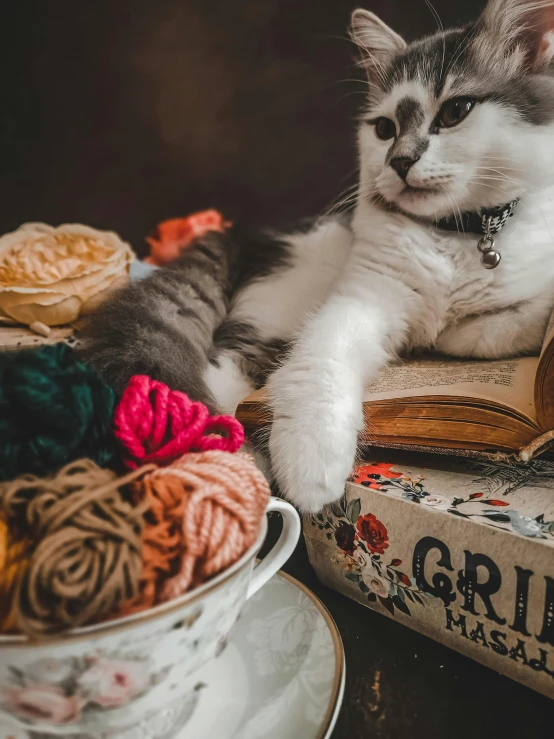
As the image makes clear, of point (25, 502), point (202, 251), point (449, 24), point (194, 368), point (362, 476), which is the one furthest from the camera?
point (449, 24)

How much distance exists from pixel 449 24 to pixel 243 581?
4.56ft

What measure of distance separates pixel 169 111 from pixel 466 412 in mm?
1544

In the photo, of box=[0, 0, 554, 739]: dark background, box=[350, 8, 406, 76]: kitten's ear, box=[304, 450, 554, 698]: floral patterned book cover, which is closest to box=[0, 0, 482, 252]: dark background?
box=[0, 0, 554, 739]: dark background

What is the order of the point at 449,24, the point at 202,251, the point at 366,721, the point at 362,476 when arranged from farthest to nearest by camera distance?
the point at 449,24 < the point at 202,251 < the point at 362,476 < the point at 366,721

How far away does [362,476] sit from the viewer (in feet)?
1.85

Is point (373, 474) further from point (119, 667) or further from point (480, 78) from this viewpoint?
point (480, 78)

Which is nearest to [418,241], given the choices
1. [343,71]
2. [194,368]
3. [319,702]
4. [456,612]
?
[194,368]

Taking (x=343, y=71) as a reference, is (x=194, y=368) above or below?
below

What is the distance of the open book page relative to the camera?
57cm

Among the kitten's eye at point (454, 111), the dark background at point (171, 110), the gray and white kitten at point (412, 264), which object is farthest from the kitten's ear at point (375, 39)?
the dark background at point (171, 110)

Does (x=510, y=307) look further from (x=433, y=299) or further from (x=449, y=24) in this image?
(x=449, y=24)

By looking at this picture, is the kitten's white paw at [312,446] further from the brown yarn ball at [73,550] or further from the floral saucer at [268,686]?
the brown yarn ball at [73,550]

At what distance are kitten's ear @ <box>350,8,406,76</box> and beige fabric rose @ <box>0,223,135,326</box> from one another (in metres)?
0.63

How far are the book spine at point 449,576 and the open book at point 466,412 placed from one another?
10 centimetres
